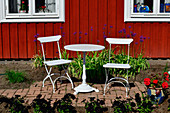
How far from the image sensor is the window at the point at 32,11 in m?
8.06

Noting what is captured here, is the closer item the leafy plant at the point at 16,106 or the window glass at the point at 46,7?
the leafy plant at the point at 16,106

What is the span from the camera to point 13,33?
8.15m

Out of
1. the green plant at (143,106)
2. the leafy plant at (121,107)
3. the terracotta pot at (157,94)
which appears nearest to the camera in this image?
the leafy plant at (121,107)

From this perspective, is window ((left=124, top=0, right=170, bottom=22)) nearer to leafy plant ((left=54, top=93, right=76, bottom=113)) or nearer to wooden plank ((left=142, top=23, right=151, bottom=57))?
wooden plank ((left=142, top=23, right=151, bottom=57))

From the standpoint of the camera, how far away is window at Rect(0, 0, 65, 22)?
26.5 ft

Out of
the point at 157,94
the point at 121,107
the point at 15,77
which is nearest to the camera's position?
the point at 121,107

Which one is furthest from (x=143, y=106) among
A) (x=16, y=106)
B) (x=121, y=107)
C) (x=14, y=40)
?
(x=14, y=40)

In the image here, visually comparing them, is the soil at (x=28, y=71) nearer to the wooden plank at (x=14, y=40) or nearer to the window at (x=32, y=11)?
the wooden plank at (x=14, y=40)

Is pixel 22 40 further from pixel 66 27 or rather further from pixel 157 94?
pixel 157 94

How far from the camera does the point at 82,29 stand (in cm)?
815

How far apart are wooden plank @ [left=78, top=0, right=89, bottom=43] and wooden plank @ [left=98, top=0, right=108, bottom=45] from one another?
258 millimetres

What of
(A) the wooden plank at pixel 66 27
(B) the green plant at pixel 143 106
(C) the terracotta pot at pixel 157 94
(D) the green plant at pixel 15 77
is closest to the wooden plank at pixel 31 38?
(A) the wooden plank at pixel 66 27

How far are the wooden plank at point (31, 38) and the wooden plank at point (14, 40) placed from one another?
312mm

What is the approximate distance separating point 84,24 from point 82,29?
0.14 metres
